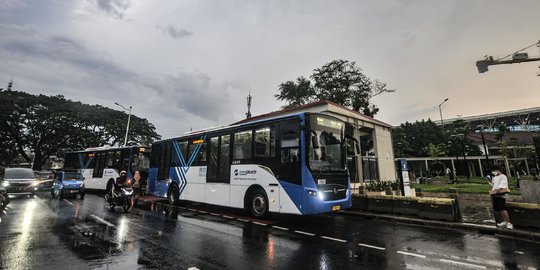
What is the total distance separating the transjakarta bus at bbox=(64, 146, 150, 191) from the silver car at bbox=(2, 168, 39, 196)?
3703 mm

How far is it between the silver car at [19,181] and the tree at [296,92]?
106 ft

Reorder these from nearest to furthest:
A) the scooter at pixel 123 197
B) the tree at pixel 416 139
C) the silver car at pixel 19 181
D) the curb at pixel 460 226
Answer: the curb at pixel 460 226 → the scooter at pixel 123 197 → the silver car at pixel 19 181 → the tree at pixel 416 139

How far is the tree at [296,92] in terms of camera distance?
1654 inches

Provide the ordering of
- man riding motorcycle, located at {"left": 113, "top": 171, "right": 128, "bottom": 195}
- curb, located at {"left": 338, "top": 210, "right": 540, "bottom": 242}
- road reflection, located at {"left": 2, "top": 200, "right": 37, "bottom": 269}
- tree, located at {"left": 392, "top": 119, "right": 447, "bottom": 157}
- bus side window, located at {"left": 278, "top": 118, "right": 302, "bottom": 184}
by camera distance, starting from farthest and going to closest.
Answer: tree, located at {"left": 392, "top": 119, "right": 447, "bottom": 157}
man riding motorcycle, located at {"left": 113, "top": 171, "right": 128, "bottom": 195}
bus side window, located at {"left": 278, "top": 118, "right": 302, "bottom": 184}
curb, located at {"left": 338, "top": 210, "right": 540, "bottom": 242}
road reflection, located at {"left": 2, "top": 200, "right": 37, "bottom": 269}

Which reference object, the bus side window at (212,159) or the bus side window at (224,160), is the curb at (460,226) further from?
the bus side window at (212,159)

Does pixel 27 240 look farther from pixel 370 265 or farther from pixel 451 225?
pixel 451 225

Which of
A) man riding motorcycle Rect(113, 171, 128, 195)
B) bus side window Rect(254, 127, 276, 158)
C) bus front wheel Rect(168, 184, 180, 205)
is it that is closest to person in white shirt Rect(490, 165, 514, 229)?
bus side window Rect(254, 127, 276, 158)

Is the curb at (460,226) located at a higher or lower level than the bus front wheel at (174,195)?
lower

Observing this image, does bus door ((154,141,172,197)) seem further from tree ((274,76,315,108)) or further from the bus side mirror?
tree ((274,76,315,108))

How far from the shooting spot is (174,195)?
46.6 feet

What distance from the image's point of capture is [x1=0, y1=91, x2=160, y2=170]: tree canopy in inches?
1414

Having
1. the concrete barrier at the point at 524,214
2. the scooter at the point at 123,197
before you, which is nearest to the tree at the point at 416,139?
the concrete barrier at the point at 524,214

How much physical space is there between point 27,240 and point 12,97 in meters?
41.7

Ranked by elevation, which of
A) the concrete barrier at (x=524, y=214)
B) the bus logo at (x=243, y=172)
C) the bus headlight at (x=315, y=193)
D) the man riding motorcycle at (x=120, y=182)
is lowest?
the concrete barrier at (x=524, y=214)
